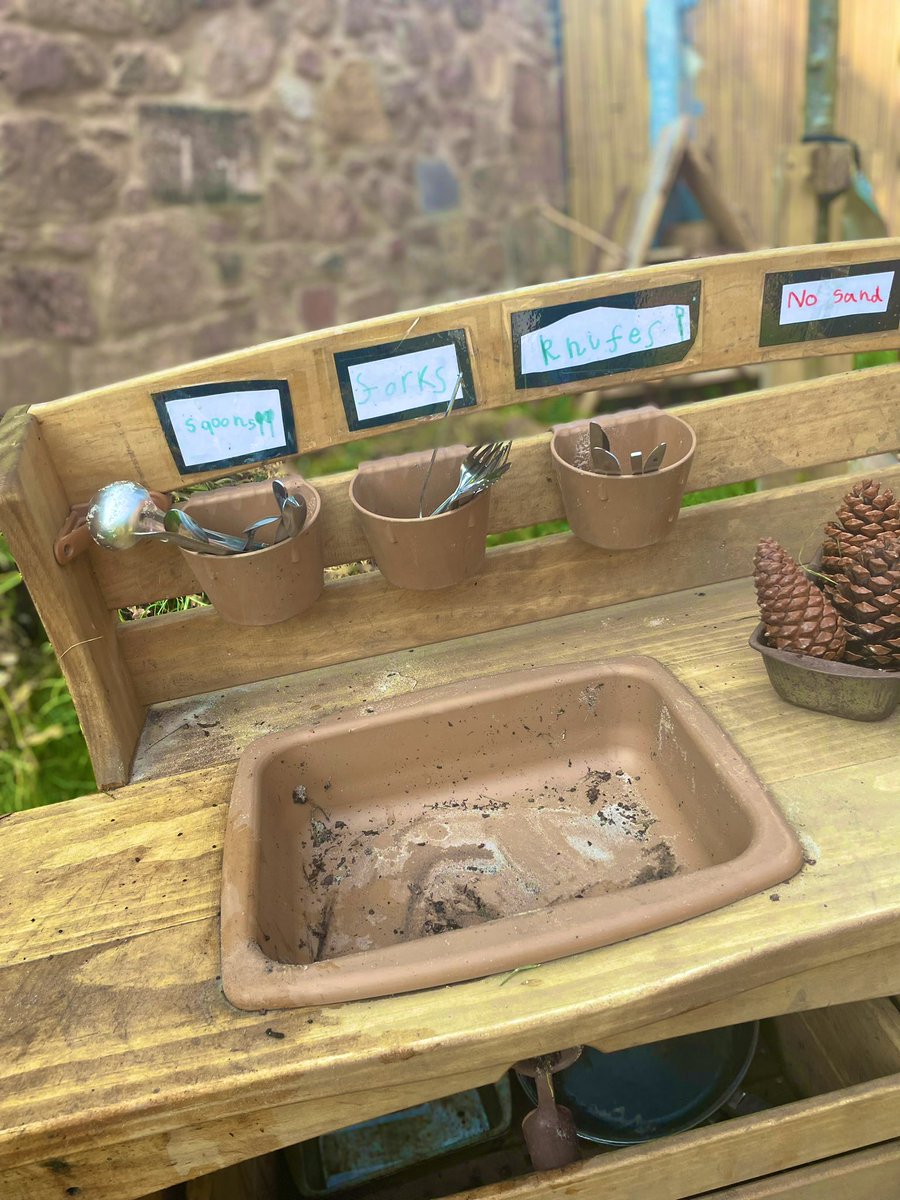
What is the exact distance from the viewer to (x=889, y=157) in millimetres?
3982

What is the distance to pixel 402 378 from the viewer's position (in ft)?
3.71

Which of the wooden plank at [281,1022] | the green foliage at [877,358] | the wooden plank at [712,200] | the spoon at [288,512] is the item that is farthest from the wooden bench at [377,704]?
the wooden plank at [712,200]

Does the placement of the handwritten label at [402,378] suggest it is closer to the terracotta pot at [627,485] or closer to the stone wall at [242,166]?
the terracotta pot at [627,485]

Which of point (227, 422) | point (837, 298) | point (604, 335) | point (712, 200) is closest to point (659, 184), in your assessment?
point (712, 200)

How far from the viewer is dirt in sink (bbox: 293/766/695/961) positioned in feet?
3.40

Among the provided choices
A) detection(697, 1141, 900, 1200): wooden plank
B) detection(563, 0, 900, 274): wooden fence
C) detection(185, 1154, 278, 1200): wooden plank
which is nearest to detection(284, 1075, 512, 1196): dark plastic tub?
detection(185, 1154, 278, 1200): wooden plank

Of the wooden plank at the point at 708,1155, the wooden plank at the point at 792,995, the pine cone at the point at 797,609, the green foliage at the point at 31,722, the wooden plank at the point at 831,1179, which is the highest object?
the pine cone at the point at 797,609

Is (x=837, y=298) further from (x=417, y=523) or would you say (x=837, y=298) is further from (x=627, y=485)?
(x=417, y=523)

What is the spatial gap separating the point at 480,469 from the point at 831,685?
477mm

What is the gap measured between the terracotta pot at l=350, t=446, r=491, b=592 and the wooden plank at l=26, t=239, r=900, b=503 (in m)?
0.07

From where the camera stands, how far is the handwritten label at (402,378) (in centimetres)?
111

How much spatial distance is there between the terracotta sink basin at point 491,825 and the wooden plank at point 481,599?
0.47 feet

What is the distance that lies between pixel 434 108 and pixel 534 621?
123 inches

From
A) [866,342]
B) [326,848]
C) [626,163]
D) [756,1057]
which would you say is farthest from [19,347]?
[626,163]
